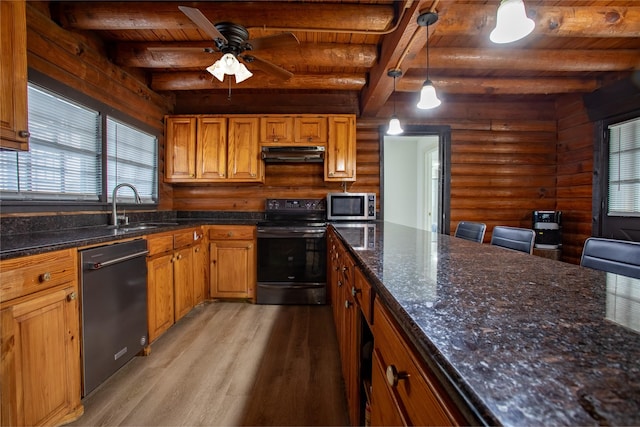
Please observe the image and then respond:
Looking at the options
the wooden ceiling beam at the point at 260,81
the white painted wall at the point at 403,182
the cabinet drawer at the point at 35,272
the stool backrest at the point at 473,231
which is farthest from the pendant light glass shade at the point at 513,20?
the white painted wall at the point at 403,182

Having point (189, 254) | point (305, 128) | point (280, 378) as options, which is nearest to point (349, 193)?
point (305, 128)

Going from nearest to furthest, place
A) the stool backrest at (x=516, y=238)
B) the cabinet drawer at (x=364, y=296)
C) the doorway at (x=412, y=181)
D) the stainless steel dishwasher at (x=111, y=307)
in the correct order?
1. the cabinet drawer at (x=364, y=296)
2. the stainless steel dishwasher at (x=111, y=307)
3. the stool backrest at (x=516, y=238)
4. the doorway at (x=412, y=181)

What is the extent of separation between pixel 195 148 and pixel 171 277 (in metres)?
1.74

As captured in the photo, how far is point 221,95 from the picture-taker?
3848mm

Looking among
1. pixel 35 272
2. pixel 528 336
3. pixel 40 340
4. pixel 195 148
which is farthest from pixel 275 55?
pixel 528 336

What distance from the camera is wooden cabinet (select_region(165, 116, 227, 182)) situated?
3518 mm

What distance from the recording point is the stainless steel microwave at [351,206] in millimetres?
3631

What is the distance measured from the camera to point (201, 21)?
1630mm

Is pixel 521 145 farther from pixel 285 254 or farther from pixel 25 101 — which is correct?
pixel 25 101

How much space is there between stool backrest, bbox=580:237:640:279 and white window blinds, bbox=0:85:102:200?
10.6 feet

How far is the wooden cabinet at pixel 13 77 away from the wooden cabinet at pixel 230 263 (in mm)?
1885

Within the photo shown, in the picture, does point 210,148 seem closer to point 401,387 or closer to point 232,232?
point 232,232

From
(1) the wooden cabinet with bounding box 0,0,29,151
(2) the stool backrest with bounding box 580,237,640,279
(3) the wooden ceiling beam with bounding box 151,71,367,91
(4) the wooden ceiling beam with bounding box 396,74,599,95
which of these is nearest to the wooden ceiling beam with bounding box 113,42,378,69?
(3) the wooden ceiling beam with bounding box 151,71,367,91

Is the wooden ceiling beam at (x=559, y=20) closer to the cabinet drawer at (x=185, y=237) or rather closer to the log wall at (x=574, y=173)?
the log wall at (x=574, y=173)
